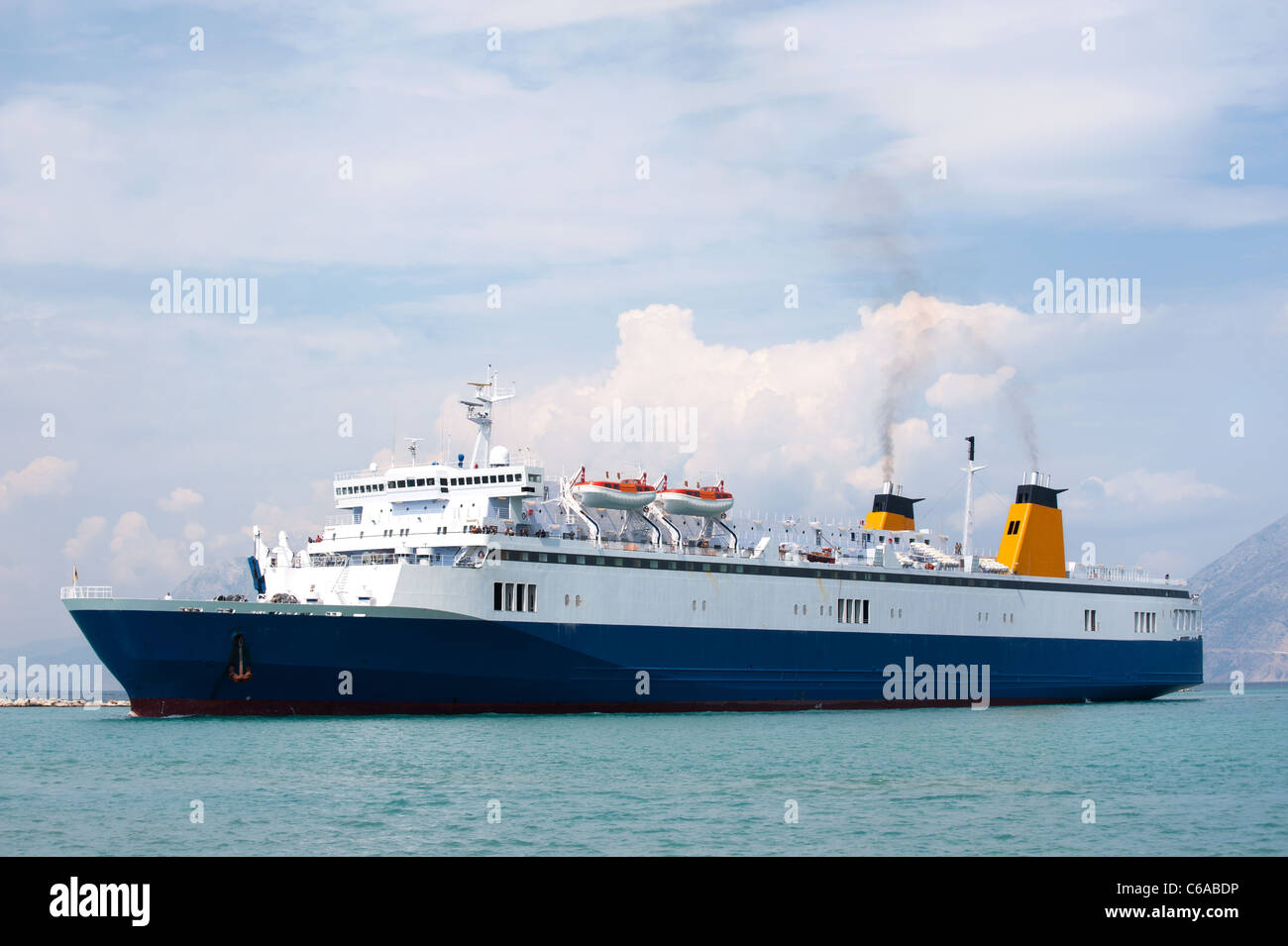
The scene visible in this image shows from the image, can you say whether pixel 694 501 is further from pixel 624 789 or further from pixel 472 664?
pixel 624 789

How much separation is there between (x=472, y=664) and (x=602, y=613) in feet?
17.8

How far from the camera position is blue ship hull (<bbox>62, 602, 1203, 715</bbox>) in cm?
3972

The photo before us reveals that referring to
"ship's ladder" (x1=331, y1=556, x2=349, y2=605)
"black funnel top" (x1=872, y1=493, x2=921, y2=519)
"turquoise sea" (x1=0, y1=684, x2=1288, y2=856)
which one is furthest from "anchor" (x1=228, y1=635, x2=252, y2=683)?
"black funnel top" (x1=872, y1=493, x2=921, y2=519)

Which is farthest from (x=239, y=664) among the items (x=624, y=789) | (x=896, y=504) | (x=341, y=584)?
(x=896, y=504)

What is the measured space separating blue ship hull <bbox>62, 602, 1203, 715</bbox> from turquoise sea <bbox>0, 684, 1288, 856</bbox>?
0.99 metres

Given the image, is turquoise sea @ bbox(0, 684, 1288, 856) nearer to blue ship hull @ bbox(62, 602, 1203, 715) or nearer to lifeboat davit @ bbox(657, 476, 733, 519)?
blue ship hull @ bbox(62, 602, 1203, 715)

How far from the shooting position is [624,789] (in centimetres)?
2900

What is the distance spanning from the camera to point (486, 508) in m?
45.7

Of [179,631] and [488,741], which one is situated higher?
[179,631]

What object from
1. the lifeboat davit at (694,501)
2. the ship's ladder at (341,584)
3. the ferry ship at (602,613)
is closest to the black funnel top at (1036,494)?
the ferry ship at (602,613)
